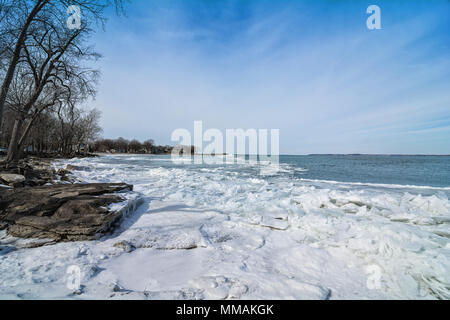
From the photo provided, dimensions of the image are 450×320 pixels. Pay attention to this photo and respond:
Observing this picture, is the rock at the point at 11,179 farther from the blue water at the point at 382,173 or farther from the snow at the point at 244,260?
the blue water at the point at 382,173

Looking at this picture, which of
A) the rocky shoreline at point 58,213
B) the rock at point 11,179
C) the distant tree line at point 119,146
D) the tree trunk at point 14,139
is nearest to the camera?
the rocky shoreline at point 58,213

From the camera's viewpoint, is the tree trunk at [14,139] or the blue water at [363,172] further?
the blue water at [363,172]

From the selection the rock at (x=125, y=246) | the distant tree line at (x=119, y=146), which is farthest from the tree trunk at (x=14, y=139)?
the distant tree line at (x=119, y=146)

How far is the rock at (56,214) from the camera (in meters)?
3.14

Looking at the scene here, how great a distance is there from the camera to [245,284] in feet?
6.83

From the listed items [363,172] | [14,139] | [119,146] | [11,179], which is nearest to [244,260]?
[11,179]

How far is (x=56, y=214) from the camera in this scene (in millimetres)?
3615

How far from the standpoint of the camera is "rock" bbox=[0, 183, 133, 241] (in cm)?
314
